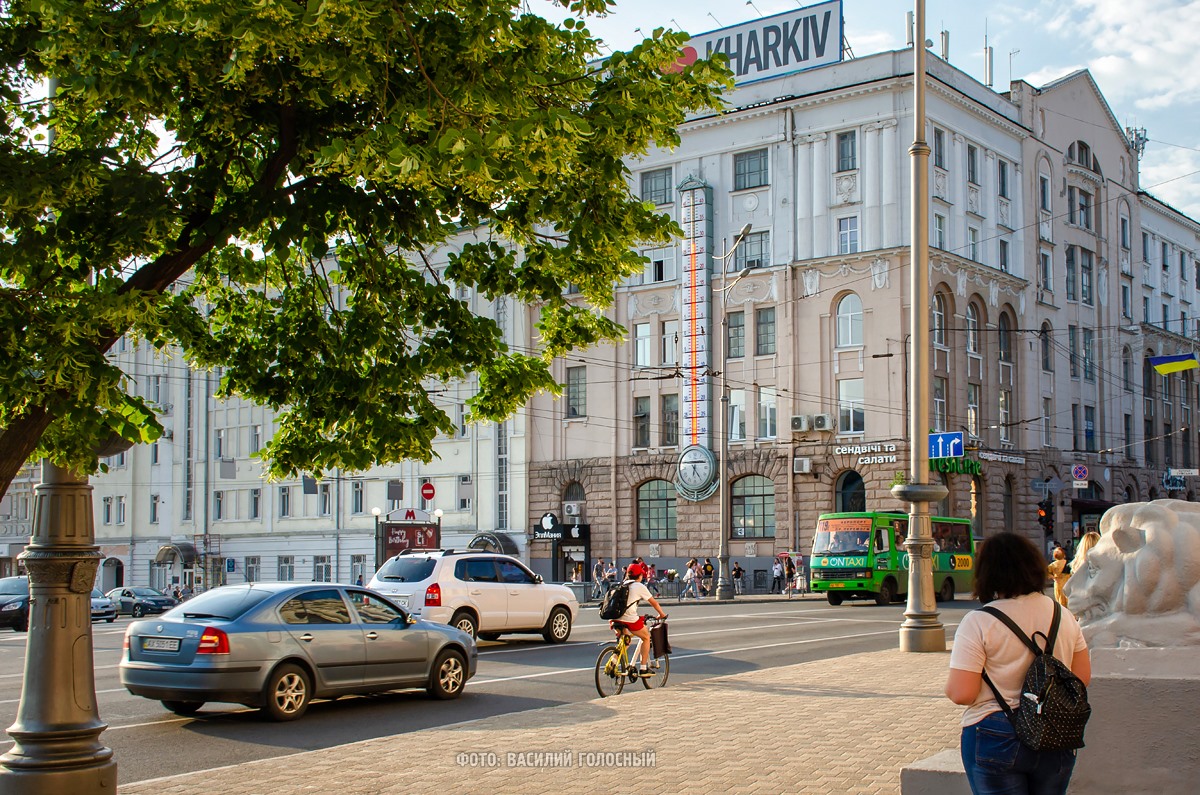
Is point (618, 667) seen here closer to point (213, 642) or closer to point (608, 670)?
point (608, 670)

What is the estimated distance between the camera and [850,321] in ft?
166

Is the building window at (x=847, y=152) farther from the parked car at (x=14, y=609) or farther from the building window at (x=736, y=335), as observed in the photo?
the parked car at (x=14, y=609)

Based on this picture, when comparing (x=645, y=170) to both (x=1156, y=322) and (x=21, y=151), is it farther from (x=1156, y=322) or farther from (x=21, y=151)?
(x=21, y=151)

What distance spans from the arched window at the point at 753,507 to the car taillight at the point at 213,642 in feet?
129

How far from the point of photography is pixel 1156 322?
69.8 meters

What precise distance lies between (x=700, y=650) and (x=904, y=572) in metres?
21.3

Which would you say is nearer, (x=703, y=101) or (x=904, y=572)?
(x=703, y=101)

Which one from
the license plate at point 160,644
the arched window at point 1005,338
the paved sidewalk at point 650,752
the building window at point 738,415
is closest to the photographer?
the paved sidewalk at point 650,752

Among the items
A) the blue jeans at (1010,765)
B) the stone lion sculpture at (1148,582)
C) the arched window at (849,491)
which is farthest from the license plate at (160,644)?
the arched window at (849,491)

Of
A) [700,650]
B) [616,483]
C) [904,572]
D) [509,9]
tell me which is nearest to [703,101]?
[509,9]

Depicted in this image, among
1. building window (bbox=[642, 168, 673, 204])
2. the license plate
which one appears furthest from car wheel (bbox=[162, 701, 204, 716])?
building window (bbox=[642, 168, 673, 204])

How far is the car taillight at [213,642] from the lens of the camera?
13.2 m

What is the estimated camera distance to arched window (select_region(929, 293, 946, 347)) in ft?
164

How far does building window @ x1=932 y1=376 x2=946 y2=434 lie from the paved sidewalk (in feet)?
122
